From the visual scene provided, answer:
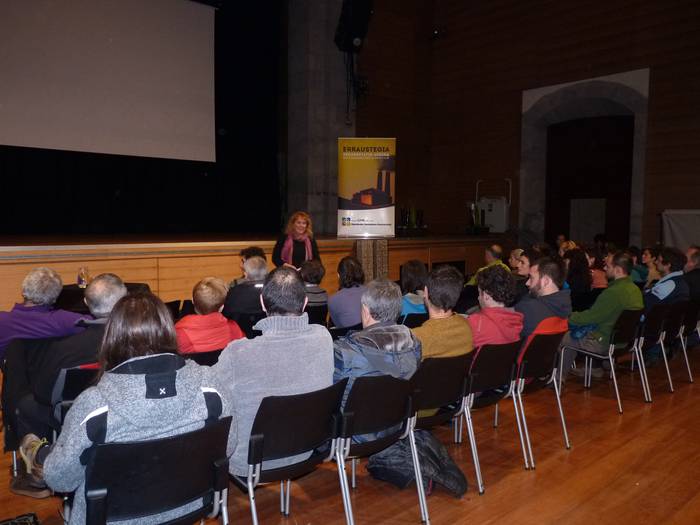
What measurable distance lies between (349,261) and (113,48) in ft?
17.5

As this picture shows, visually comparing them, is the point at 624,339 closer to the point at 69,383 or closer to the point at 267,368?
the point at 267,368

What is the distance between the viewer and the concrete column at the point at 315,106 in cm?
930

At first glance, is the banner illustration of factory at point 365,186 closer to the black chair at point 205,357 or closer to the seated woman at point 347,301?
the seated woman at point 347,301

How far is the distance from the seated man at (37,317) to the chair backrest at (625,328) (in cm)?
352

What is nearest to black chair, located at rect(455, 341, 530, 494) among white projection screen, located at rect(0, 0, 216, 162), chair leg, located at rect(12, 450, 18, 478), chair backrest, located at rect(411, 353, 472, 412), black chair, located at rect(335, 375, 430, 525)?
chair backrest, located at rect(411, 353, 472, 412)

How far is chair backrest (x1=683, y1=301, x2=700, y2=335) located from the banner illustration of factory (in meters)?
4.19

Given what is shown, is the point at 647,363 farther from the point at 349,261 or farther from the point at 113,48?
the point at 113,48

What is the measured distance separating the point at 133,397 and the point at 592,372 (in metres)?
4.48

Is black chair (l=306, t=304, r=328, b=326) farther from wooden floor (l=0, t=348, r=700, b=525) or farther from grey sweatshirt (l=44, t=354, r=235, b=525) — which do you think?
grey sweatshirt (l=44, t=354, r=235, b=525)

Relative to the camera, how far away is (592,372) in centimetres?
499

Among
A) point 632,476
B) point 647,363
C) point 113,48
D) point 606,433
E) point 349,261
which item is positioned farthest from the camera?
point 113,48

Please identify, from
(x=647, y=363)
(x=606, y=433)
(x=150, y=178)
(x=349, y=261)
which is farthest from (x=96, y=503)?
(x=150, y=178)

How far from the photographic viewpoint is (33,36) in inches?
263

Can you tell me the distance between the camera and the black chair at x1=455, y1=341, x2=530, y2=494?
2812mm
